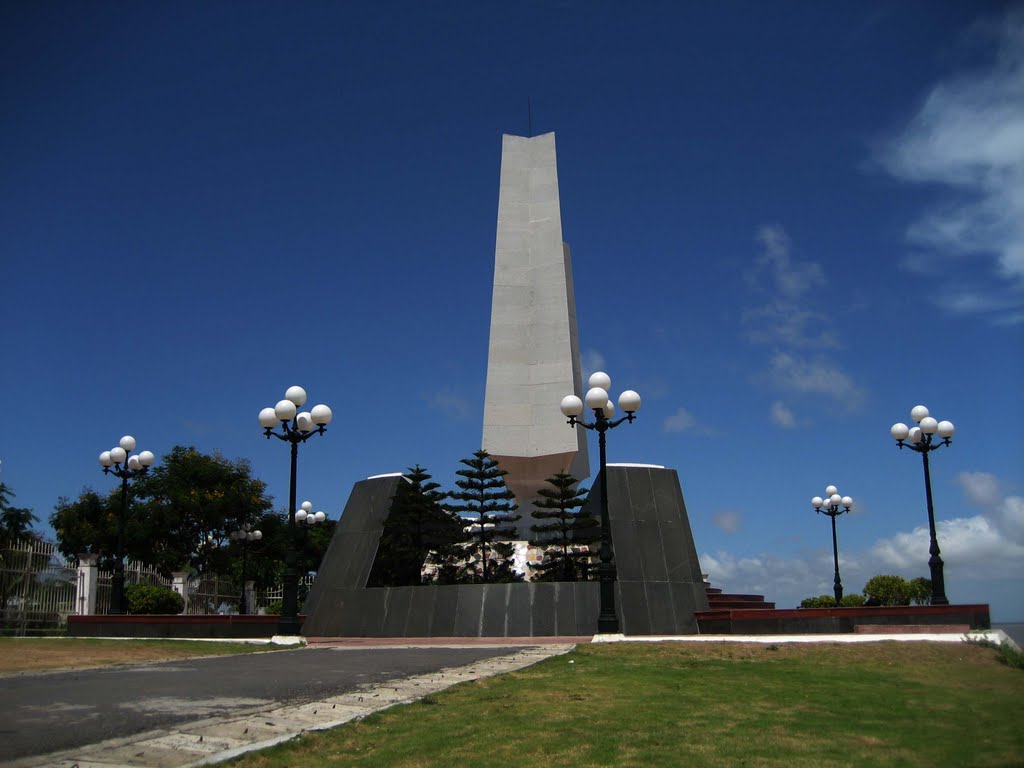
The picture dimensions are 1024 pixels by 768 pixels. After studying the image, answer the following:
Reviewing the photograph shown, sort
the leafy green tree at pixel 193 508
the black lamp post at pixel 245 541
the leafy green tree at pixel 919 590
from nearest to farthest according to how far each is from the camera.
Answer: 1. the leafy green tree at pixel 919 590
2. the black lamp post at pixel 245 541
3. the leafy green tree at pixel 193 508

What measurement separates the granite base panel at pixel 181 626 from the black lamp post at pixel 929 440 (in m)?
11.8

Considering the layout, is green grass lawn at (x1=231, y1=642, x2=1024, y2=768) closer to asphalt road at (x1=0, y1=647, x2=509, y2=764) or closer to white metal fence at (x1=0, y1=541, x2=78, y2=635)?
asphalt road at (x1=0, y1=647, x2=509, y2=764)

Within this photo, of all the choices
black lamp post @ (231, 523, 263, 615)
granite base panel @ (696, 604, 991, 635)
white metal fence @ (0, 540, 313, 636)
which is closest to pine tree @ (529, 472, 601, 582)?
granite base panel @ (696, 604, 991, 635)

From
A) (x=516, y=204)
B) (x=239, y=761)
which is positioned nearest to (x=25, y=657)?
(x=239, y=761)

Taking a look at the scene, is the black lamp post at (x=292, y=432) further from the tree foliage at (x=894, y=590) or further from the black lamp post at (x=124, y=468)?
the tree foliage at (x=894, y=590)

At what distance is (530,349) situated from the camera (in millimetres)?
24859

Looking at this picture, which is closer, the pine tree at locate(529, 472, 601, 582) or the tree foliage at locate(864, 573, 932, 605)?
the pine tree at locate(529, 472, 601, 582)

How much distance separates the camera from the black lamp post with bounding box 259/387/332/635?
1581 cm

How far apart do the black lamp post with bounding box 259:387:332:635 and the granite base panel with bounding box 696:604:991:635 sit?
745 centimetres

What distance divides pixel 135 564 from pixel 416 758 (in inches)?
1243

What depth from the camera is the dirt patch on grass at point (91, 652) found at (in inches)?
409

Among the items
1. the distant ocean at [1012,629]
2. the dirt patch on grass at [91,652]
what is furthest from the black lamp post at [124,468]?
the distant ocean at [1012,629]

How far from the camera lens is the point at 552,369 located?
2458 centimetres

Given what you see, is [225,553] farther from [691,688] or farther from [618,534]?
[691,688]
